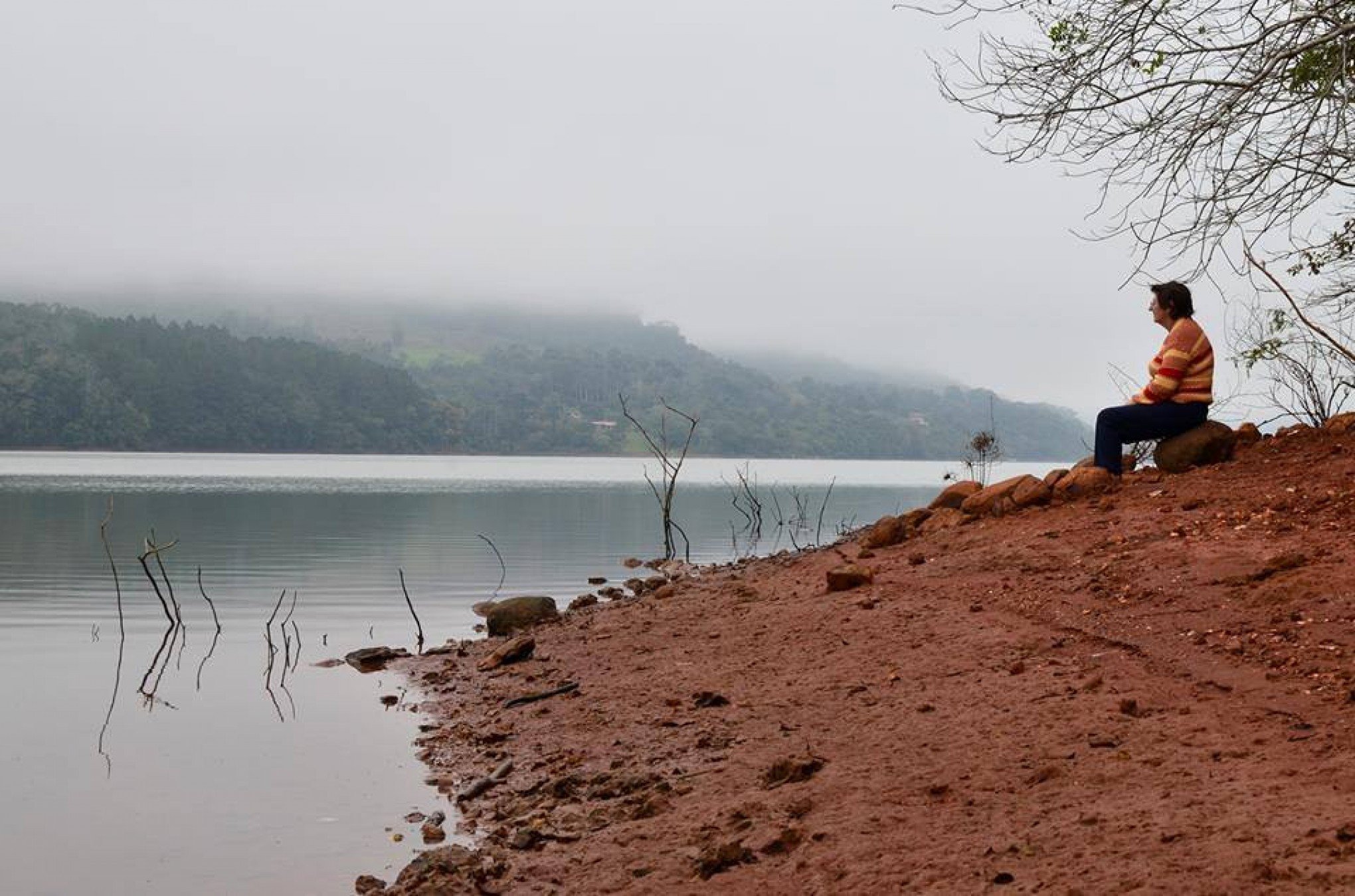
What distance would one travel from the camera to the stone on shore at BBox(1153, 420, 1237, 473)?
503 inches

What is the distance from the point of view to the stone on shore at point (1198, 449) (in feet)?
41.9

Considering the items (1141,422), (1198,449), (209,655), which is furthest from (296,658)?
(1198,449)

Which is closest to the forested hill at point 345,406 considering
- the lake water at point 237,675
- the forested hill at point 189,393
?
the forested hill at point 189,393

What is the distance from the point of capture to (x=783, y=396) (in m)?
190

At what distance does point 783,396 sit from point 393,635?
173 meters

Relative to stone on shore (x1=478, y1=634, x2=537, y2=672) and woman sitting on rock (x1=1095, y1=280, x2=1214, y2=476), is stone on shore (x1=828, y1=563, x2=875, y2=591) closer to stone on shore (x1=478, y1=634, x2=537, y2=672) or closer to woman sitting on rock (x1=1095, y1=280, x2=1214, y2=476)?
woman sitting on rock (x1=1095, y1=280, x2=1214, y2=476)

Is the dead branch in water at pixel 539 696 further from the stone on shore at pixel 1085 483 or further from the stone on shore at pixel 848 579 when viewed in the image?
the stone on shore at pixel 1085 483

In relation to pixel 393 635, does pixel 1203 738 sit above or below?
above

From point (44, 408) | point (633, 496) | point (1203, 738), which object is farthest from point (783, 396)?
point (1203, 738)

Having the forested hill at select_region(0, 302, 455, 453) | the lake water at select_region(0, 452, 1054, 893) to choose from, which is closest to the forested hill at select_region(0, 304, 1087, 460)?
the forested hill at select_region(0, 302, 455, 453)

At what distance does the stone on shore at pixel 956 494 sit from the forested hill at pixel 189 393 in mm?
115603

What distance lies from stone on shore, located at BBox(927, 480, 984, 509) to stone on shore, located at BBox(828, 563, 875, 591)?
2.72 meters

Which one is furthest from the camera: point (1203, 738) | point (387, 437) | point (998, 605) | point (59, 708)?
point (387, 437)

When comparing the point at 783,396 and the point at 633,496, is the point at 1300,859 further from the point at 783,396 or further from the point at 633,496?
the point at 783,396
